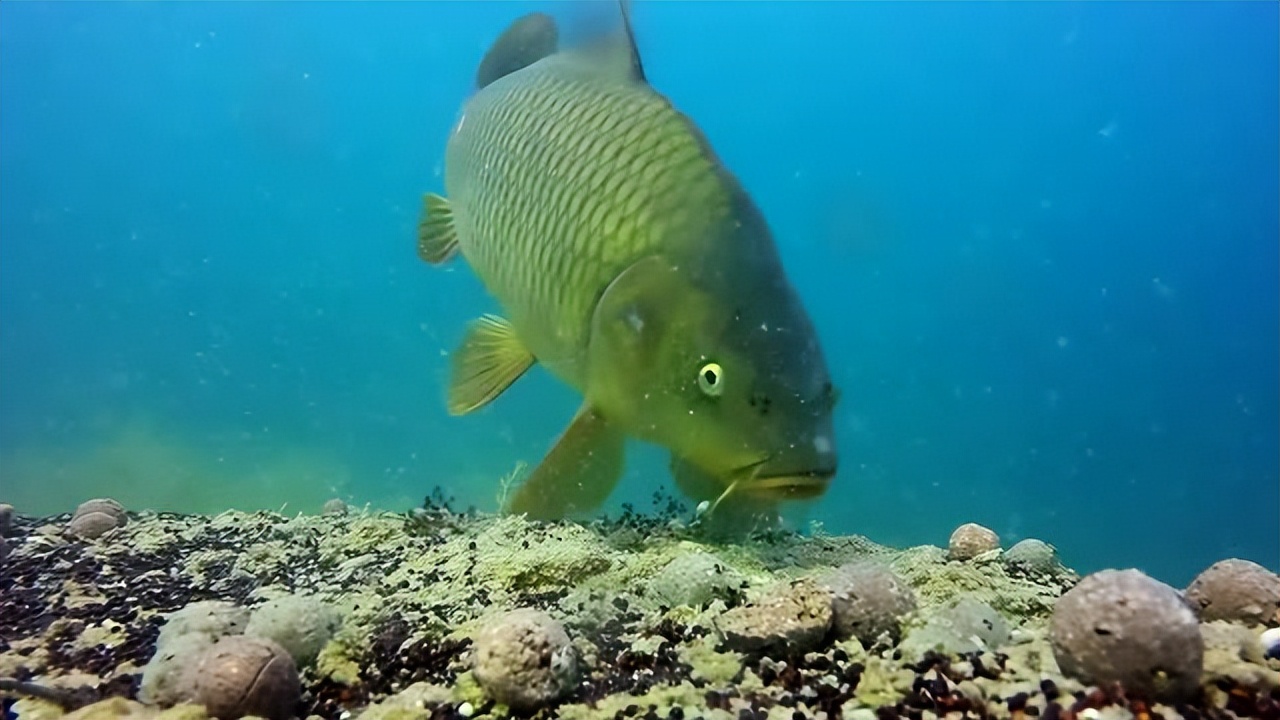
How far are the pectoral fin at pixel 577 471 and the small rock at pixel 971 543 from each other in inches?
56.2

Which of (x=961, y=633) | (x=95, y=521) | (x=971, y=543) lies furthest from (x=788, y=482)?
(x=95, y=521)

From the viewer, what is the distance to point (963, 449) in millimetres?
21688

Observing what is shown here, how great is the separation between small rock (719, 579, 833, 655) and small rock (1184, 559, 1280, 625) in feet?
3.24

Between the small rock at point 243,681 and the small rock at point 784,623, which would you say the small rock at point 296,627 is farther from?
the small rock at point 784,623

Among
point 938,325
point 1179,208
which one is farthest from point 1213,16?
point 938,325

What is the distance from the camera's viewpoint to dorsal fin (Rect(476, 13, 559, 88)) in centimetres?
484

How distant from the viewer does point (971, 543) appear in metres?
3.31

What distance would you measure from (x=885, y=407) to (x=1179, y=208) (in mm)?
14414

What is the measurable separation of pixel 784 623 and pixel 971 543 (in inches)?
66.2

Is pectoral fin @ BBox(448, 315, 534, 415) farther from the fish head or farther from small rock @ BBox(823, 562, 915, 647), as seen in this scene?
small rock @ BBox(823, 562, 915, 647)

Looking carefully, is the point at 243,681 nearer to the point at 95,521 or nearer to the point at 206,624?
the point at 206,624

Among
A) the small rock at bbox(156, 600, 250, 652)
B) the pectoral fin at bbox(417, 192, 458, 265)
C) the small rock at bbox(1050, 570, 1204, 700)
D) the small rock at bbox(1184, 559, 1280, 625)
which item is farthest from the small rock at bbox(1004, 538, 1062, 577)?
the pectoral fin at bbox(417, 192, 458, 265)

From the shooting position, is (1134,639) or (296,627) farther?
(296,627)

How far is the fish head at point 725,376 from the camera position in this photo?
272 cm
